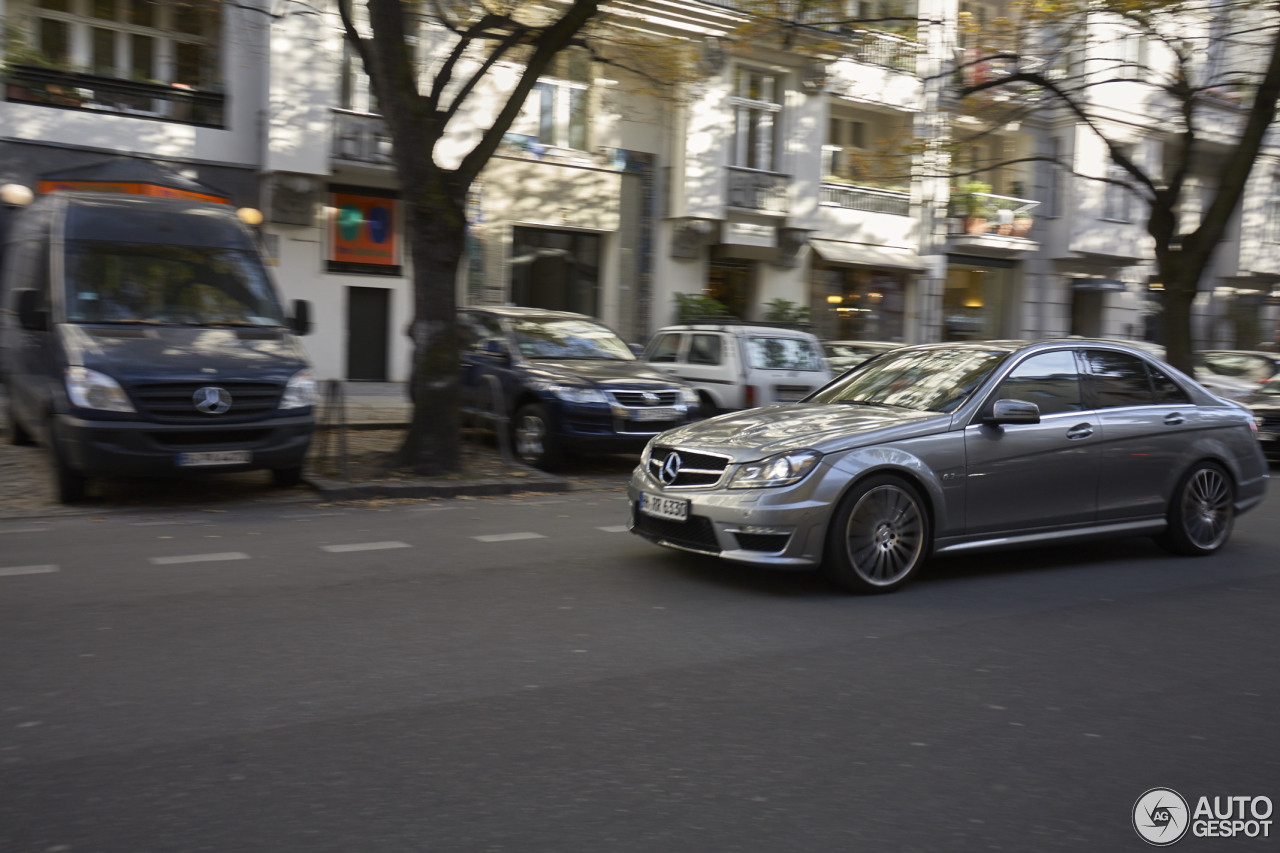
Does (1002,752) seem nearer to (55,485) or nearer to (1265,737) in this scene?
(1265,737)

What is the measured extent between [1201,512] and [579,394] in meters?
6.12

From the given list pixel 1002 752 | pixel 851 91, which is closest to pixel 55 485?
pixel 1002 752

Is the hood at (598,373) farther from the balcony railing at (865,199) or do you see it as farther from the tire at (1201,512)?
the balcony railing at (865,199)

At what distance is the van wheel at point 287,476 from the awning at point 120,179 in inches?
371

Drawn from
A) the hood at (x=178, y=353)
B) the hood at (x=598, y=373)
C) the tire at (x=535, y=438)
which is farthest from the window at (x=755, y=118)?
the hood at (x=178, y=353)

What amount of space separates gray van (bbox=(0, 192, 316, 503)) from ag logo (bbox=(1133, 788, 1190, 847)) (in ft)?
24.6

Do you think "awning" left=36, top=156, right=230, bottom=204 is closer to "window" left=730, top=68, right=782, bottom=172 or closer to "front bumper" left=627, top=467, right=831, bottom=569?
"window" left=730, top=68, right=782, bottom=172

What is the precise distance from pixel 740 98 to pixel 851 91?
318cm

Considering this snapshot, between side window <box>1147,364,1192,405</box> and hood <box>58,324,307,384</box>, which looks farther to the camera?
hood <box>58,324,307,384</box>

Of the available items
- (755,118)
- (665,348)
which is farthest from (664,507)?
(755,118)

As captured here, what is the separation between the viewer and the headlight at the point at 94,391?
29.5 ft

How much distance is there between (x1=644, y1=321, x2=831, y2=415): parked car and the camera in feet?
46.5

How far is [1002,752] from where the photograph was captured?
427cm

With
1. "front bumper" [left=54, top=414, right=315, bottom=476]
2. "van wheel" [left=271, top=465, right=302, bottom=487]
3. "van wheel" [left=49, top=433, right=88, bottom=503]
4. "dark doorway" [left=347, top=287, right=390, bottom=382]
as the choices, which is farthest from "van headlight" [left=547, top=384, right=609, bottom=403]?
"dark doorway" [left=347, top=287, right=390, bottom=382]
